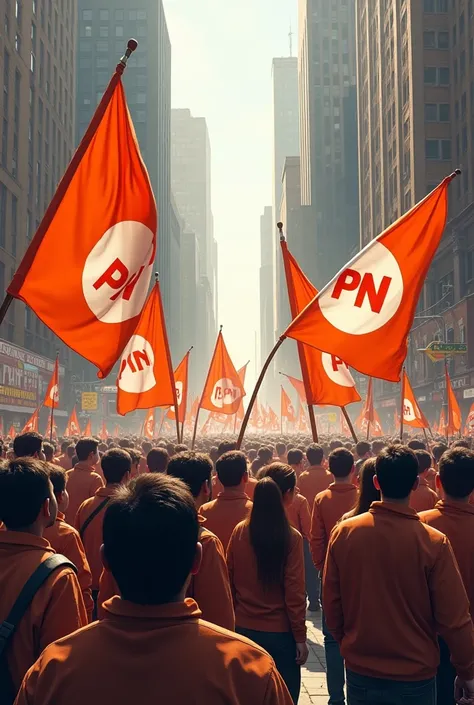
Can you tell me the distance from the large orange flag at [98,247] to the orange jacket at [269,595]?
266cm

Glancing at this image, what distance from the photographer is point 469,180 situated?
4956 centimetres

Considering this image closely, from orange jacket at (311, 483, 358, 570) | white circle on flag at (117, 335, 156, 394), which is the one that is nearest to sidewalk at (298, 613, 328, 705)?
orange jacket at (311, 483, 358, 570)

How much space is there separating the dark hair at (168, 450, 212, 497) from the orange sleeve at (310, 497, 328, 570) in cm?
211

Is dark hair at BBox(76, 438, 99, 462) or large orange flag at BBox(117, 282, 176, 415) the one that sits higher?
large orange flag at BBox(117, 282, 176, 415)

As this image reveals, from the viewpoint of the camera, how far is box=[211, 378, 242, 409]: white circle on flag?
1678cm

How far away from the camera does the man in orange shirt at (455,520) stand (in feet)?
14.3

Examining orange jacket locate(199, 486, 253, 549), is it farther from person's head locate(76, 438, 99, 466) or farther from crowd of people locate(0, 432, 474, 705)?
person's head locate(76, 438, 99, 466)

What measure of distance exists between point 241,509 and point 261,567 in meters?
0.74

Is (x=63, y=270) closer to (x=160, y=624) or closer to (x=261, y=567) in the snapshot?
(x=261, y=567)

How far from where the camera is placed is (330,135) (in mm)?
152875

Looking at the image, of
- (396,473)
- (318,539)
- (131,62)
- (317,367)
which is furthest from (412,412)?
(131,62)

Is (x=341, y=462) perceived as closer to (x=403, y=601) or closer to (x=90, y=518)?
(x=90, y=518)

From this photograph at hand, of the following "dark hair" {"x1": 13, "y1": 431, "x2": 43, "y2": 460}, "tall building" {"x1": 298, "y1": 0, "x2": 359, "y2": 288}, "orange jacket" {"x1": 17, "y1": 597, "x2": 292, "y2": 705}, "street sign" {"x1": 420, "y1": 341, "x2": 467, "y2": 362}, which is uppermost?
"tall building" {"x1": 298, "y1": 0, "x2": 359, "y2": 288}

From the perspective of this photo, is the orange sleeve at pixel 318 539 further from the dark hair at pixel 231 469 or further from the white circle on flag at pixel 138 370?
the white circle on flag at pixel 138 370
